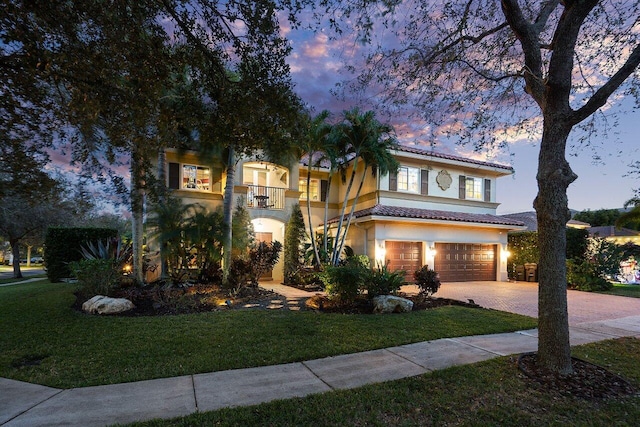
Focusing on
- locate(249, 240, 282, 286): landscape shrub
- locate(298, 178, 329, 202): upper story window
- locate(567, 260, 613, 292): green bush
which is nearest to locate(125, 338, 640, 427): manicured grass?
locate(249, 240, 282, 286): landscape shrub

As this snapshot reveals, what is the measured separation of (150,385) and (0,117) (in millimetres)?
4203

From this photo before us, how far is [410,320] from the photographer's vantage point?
25.8 ft

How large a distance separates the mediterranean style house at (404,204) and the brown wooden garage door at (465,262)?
54 millimetres

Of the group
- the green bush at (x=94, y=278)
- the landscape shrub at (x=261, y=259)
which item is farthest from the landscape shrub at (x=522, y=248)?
the green bush at (x=94, y=278)

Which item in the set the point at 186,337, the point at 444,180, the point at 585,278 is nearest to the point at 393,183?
the point at 444,180

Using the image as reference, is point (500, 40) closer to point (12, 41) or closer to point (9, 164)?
point (12, 41)

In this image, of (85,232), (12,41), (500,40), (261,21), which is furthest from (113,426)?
(85,232)

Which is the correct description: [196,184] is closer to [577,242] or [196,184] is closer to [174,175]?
[174,175]

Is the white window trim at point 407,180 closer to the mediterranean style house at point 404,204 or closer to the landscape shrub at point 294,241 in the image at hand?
the mediterranean style house at point 404,204

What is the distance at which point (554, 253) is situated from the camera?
15.5ft

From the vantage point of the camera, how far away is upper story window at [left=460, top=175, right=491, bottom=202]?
63.7 feet

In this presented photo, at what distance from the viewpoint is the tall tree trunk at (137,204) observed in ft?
22.7

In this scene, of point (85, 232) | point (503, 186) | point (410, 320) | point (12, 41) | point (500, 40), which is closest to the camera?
point (12, 41)

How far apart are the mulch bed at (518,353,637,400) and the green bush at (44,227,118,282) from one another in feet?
59.7
